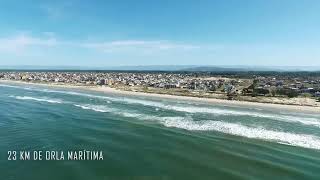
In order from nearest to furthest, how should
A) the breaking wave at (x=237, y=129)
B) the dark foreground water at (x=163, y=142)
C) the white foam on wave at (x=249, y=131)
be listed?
the dark foreground water at (x=163, y=142), the white foam on wave at (x=249, y=131), the breaking wave at (x=237, y=129)

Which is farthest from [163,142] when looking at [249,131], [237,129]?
[249,131]

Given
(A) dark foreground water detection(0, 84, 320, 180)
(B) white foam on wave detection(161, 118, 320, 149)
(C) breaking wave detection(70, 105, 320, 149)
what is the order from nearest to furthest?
(A) dark foreground water detection(0, 84, 320, 180) → (B) white foam on wave detection(161, 118, 320, 149) → (C) breaking wave detection(70, 105, 320, 149)

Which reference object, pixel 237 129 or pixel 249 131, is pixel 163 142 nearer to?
pixel 237 129

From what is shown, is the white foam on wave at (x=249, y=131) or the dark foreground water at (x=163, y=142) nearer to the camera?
the dark foreground water at (x=163, y=142)

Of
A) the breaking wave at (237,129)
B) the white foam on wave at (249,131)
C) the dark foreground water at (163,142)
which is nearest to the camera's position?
the dark foreground water at (163,142)

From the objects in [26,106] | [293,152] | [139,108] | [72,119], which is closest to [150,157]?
[293,152]
